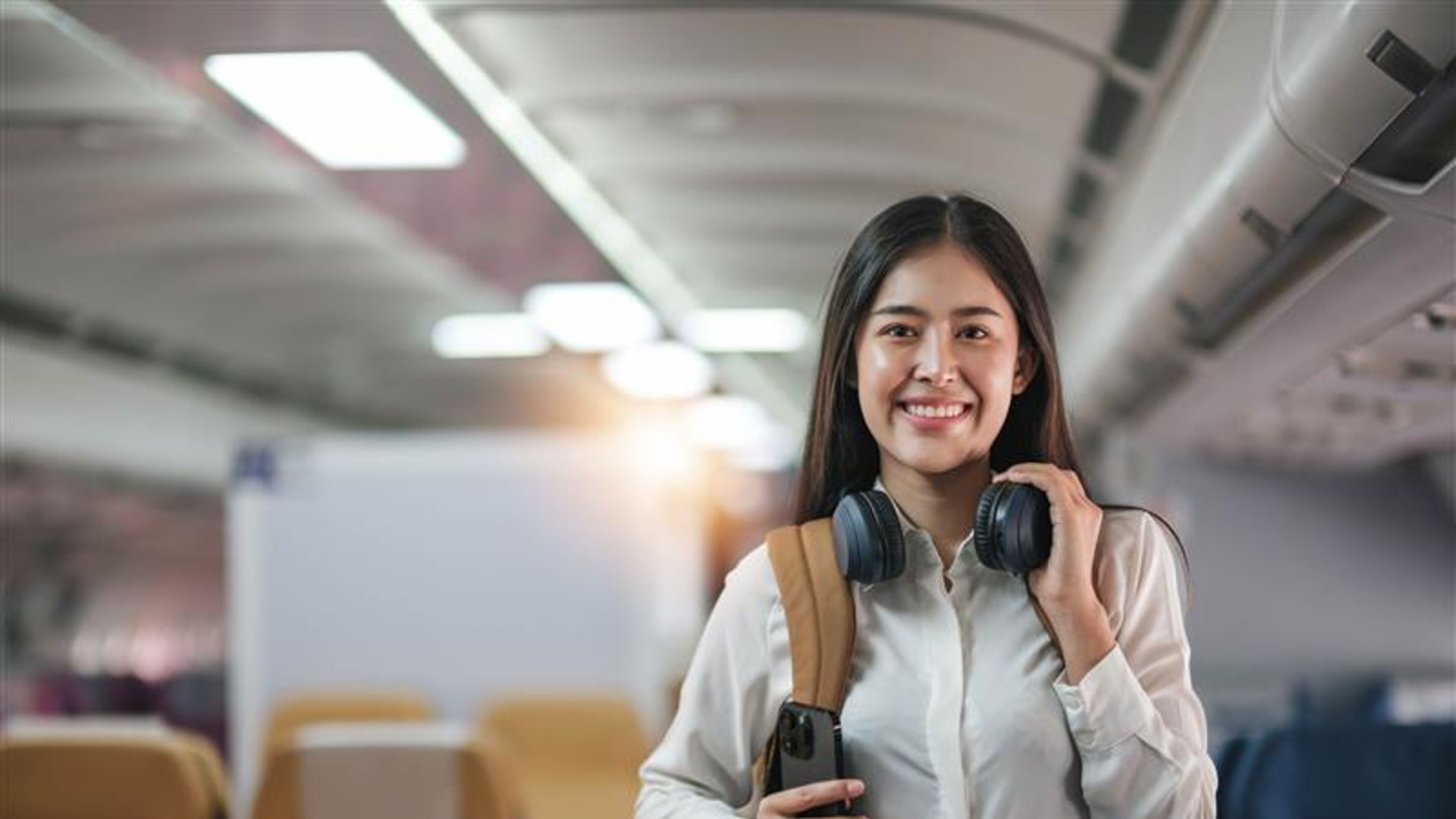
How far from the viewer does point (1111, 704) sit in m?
2.14

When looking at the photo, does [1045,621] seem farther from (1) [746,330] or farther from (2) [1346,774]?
(1) [746,330]

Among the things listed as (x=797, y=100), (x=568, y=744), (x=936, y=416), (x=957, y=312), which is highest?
(x=797, y=100)

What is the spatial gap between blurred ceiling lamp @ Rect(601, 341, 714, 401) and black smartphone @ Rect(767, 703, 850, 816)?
9.56 meters

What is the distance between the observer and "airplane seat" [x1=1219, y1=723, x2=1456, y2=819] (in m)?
4.27

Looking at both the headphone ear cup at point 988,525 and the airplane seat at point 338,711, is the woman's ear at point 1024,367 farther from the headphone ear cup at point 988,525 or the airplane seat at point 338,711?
the airplane seat at point 338,711

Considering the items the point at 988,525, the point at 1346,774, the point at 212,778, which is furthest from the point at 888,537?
the point at 212,778

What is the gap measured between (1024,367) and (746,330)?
364 inches

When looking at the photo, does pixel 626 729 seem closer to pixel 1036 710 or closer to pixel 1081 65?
pixel 1081 65

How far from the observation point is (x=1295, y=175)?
3.48 metres

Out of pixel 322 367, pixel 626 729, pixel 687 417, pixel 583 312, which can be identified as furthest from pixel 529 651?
pixel 687 417

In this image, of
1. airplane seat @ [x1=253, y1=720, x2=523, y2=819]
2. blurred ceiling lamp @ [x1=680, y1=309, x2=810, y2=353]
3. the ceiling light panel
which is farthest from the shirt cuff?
blurred ceiling lamp @ [x1=680, y1=309, x2=810, y2=353]

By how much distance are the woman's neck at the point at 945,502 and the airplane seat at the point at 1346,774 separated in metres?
2.17

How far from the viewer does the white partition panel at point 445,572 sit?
877 centimetres

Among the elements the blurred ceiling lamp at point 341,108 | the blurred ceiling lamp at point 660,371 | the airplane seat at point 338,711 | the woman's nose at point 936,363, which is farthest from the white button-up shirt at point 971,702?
the blurred ceiling lamp at point 660,371
